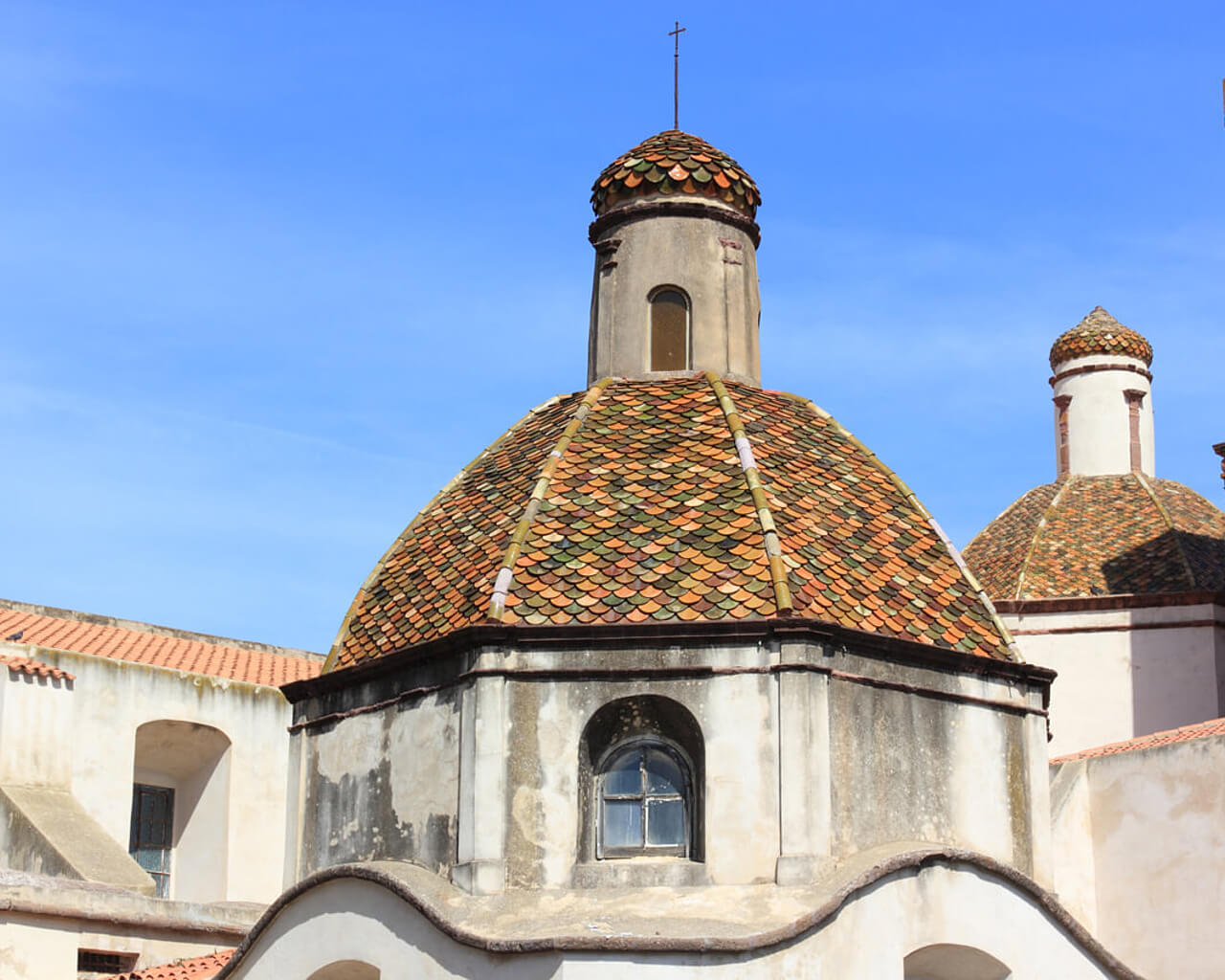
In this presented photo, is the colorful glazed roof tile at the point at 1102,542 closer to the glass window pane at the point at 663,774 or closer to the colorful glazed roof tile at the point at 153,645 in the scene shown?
the colorful glazed roof tile at the point at 153,645

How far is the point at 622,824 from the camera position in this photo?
13453mm

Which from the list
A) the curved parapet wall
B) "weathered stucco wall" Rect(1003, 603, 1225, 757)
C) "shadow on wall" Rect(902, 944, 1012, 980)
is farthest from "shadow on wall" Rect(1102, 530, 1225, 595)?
"shadow on wall" Rect(902, 944, 1012, 980)

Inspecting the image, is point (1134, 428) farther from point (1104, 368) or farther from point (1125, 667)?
point (1125, 667)

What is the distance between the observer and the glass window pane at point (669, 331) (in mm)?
16969

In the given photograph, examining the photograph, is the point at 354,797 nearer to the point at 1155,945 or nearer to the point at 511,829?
the point at 511,829

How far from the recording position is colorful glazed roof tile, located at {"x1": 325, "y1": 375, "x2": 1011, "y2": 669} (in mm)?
13758

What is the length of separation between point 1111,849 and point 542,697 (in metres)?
6.84

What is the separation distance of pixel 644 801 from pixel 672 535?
1920 mm

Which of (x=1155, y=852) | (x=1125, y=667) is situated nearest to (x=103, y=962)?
(x=1155, y=852)

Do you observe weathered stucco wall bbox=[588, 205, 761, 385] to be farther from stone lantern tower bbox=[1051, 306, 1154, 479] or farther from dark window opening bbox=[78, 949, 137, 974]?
stone lantern tower bbox=[1051, 306, 1154, 479]

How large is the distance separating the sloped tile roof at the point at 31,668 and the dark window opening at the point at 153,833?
224cm

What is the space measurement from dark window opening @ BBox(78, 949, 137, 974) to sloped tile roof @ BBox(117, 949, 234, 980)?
1900 mm

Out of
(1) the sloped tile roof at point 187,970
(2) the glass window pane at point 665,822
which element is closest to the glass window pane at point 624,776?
(2) the glass window pane at point 665,822

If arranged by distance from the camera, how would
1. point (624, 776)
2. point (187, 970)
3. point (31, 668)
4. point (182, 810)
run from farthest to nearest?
point (182, 810) < point (31, 668) < point (187, 970) < point (624, 776)
